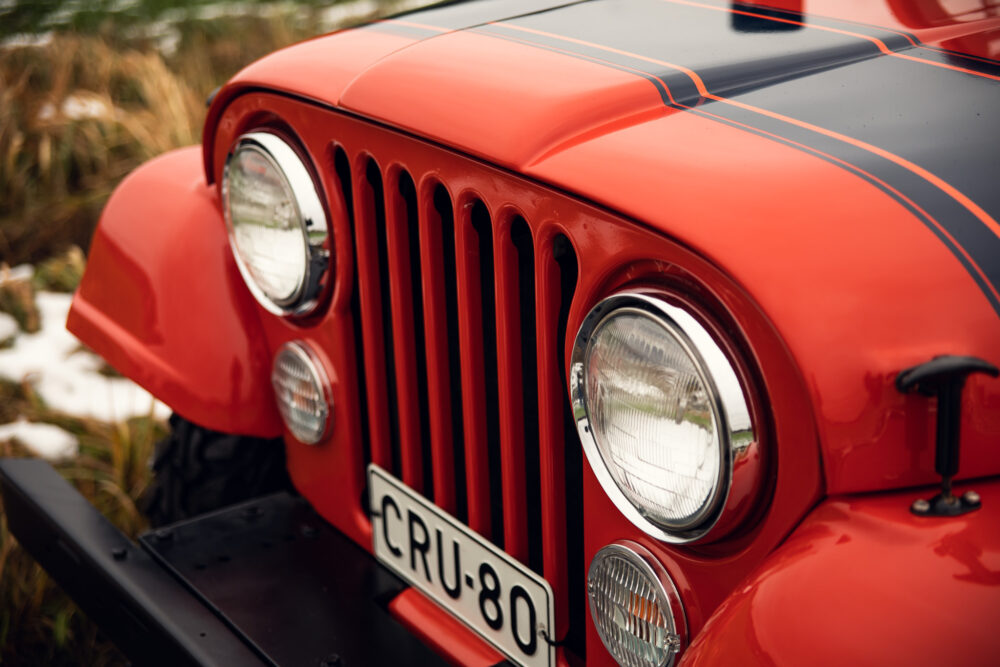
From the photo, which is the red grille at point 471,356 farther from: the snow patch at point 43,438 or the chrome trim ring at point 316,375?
the snow patch at point 43,438

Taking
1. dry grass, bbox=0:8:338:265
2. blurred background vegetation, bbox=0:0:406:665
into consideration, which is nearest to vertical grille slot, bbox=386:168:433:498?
blurred background vegetation, bbox=0:0:406:665

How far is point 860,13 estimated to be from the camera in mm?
1332

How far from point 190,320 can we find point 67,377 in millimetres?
1570

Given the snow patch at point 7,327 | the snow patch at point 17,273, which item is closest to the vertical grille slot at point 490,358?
the snow patch at point 7,327

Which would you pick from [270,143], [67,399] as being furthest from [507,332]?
[67,399]

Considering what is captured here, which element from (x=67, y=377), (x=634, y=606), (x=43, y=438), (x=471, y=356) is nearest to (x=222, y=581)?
(x=471, y=356)

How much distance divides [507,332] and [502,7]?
60 cm

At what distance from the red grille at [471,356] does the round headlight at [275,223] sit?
0.18 ft

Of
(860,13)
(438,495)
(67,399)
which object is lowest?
(67,399)

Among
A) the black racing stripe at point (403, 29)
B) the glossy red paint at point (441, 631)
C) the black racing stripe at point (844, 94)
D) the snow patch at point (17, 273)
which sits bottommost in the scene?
the snow patch at point (17, 273)

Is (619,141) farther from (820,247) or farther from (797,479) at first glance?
(797,479)

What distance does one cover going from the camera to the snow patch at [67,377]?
2.82m

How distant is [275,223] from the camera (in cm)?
146

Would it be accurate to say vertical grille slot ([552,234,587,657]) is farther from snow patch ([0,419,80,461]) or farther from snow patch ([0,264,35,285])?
snow patch ([0,264,35,285])
